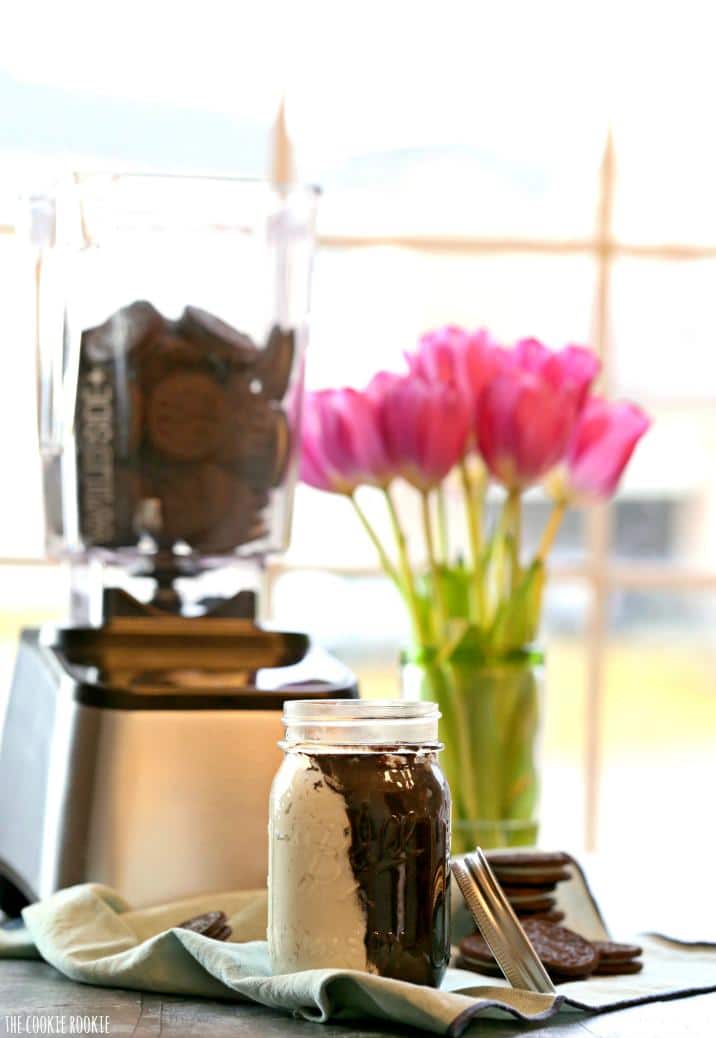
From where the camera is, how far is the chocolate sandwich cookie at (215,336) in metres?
0.98

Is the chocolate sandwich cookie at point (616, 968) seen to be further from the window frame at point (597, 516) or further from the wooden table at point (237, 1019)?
the window frame at point (597, 516)

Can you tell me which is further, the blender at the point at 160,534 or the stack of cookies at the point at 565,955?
the blender at the point at 160,534

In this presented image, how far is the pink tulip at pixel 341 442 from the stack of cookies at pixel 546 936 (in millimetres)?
338

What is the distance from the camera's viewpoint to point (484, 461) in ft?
3.61

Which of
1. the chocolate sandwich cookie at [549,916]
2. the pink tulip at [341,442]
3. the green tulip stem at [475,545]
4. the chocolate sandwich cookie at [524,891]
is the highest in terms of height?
the pink tulip at [341,442]

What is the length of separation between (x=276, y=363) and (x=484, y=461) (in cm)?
18

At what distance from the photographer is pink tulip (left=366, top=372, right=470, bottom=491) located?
1.05 meters

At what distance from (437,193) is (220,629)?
86 cm

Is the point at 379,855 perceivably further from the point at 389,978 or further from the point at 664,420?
the point at 664,420

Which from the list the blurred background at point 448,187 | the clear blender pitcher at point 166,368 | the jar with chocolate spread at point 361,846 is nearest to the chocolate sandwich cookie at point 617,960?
the jar with chocolate spread at point 361,846

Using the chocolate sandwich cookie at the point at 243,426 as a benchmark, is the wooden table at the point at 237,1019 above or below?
below

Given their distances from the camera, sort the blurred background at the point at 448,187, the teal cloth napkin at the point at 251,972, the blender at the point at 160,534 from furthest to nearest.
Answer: the blurred background at the point at 448,187 → the blender at the point at 160,534 → the teal cloth napkin at the point at 251,972

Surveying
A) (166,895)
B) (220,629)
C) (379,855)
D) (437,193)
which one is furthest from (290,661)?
(437,193)

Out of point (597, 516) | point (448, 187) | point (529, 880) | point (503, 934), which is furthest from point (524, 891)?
point (448, 187)
